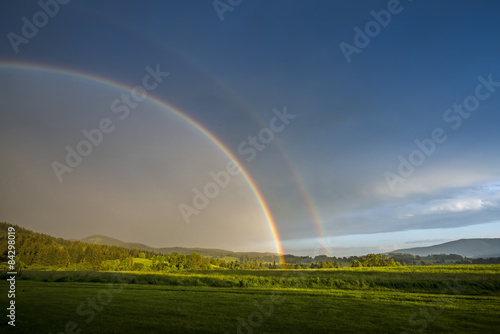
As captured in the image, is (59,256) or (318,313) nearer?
(318,313)

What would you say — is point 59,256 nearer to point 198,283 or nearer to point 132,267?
point 132,267

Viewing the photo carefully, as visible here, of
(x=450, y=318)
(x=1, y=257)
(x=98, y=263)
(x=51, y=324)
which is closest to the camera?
(x=51, y=324)

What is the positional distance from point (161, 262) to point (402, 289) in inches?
4567

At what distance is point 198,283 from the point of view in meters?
38.9

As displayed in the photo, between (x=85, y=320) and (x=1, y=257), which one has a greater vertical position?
(x=1, y=257)

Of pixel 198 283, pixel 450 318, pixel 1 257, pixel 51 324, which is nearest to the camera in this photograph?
pixel 51 324

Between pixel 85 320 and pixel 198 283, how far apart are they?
26.2 meters

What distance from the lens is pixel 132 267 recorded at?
406 feet

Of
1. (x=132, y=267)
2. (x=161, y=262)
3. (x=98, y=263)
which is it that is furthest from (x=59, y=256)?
(x=161, y=262)

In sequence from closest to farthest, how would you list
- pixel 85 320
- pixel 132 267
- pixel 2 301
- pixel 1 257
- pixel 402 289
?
pixel 85 320 → pixel 2 301 → pixel 402 289 → pixel 1 257 → pixel 132 267

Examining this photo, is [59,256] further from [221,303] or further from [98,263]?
[221,303]

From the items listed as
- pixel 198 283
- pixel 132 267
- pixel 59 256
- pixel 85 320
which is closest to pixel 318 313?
pixel 85 320

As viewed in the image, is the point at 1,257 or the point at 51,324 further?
the point at 1,257

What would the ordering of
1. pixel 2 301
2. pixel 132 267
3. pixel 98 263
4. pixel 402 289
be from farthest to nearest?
pixel 98 263 < pixel 132 267 < pixel 402 289 < pixel 2 301
